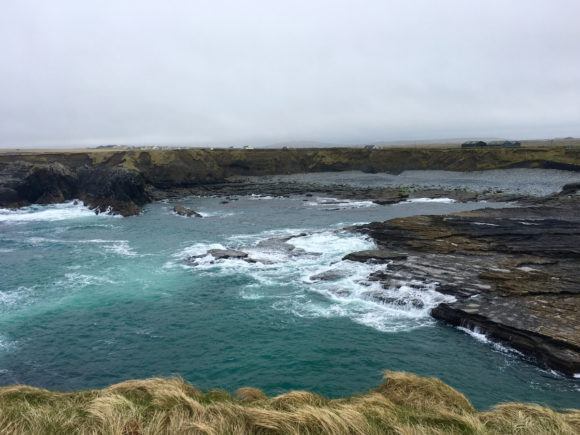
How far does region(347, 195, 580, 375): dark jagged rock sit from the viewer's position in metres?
19.7

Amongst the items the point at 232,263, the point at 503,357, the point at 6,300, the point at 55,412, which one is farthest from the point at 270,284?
the point at 55,412

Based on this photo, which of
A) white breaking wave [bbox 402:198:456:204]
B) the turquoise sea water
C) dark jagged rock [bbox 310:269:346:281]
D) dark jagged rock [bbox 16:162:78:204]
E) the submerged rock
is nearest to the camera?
the turquoise sea water

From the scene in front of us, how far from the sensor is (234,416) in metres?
8.88

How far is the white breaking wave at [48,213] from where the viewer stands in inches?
2383

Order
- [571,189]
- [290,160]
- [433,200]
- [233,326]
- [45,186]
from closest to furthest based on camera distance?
[233,326], [571,189], [433,200], [45,186], [290,160]

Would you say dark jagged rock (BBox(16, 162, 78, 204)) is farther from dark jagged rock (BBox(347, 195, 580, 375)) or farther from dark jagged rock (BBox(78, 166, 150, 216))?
dark jagged rock (BBox(347, 195, 580, 375))

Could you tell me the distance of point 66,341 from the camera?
848 inches

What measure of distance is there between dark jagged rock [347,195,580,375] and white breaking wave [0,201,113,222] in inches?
1825

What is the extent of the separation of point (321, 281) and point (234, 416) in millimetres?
20359

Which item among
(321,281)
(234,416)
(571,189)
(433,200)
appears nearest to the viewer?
(234,416)

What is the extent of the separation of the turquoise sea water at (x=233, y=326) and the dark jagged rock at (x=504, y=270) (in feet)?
3.76

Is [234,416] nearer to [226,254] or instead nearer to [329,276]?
[329,276]

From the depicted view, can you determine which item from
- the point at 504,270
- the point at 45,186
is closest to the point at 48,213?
the point at 45,186

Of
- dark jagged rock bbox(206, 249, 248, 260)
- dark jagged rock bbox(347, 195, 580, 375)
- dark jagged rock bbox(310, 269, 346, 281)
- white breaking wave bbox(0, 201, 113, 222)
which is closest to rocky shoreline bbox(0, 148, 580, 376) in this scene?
dark jagged rock bbox(347, 195, 580, 375)
